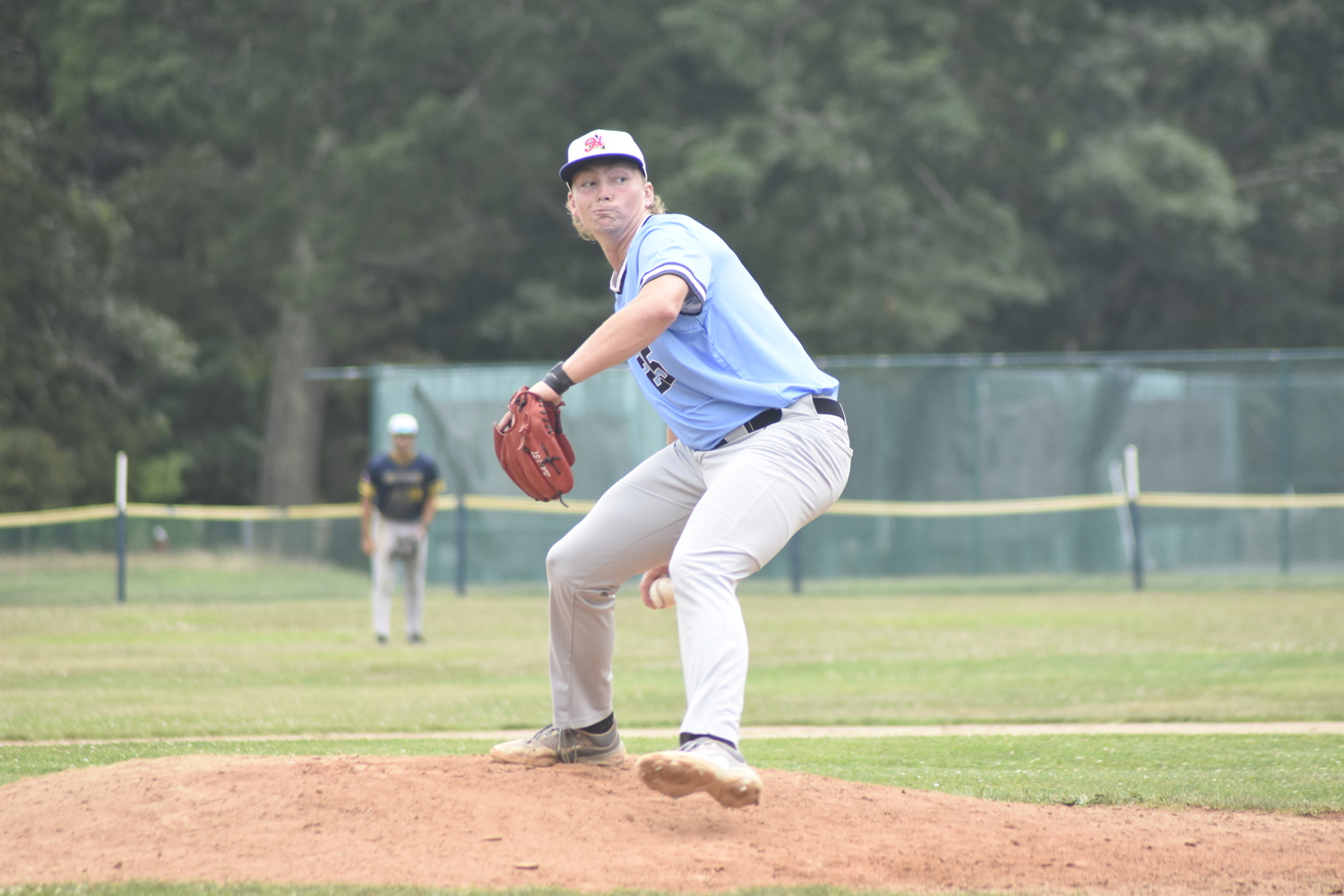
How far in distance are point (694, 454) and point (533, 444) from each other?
0.62 metres

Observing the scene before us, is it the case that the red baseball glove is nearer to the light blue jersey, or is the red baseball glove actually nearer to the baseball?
the light blue jersey

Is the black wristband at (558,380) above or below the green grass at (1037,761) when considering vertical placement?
above

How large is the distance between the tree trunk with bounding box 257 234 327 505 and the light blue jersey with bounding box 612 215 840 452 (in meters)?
24.8

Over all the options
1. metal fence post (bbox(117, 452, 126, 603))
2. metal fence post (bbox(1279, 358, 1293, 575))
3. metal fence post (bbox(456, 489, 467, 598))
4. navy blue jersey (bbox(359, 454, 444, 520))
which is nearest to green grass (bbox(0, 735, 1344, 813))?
navy blue jersey (bbox(359, 454, 444, 520))

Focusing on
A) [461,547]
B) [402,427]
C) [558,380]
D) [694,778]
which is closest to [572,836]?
[694,778]

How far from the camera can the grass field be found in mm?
6750

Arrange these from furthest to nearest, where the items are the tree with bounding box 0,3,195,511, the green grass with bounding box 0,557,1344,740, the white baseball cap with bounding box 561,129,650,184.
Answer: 1. the tree with bounding box 0,3,195,511
2. the green grass with bounding box 0,557,1344,740
3. the white baseball cap with bounding box 561,129,650,184

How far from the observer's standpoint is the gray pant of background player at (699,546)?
4.39 metres

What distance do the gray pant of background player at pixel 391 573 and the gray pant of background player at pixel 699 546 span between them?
315 inches

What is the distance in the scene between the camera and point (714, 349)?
4.59 metres

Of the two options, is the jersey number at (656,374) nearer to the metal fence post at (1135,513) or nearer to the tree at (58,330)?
the metal fence post at (1135,513)

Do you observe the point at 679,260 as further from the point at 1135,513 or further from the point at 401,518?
the point at 1135,513

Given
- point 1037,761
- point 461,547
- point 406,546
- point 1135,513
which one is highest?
point 1135,513

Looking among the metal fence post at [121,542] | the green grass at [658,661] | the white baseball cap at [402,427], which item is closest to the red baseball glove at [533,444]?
the green grass at [658,661]
